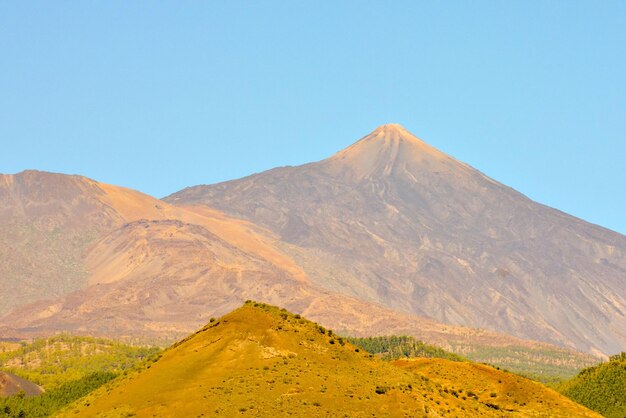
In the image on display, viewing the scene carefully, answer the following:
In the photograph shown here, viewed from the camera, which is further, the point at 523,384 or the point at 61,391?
the point at 61,391

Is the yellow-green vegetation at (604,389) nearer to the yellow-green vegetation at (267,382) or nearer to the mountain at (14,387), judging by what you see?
the yellow-green vegetation at (267,382)

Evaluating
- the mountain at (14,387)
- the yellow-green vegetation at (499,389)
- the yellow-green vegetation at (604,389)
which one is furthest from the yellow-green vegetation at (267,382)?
the mountain at (14,387)

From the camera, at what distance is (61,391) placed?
13512 centimetres

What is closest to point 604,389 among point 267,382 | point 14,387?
point 14,387

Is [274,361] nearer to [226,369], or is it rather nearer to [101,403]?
[226,369]

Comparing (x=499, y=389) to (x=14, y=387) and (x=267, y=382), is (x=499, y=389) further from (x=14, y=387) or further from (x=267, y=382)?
(x=14, y=387)

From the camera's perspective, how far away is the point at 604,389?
145 meters

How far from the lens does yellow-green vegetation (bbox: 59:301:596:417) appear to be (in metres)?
72.1

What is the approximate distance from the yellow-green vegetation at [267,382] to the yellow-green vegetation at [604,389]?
5520 centimetres

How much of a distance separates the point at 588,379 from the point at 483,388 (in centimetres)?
5858

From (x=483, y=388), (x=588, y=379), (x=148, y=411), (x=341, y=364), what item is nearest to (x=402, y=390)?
(x=341, y=364)

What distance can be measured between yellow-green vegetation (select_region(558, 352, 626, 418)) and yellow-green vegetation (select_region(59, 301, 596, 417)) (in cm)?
5520

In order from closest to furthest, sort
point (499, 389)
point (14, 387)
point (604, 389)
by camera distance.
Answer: point (499, 389)
point (604, 389)
point (14, 387)

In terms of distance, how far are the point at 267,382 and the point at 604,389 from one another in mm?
80845
